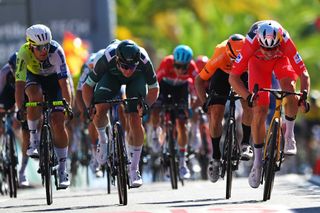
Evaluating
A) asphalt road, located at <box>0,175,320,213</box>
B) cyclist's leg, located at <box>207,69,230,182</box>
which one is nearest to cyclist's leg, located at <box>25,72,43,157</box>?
asphalt road, located at <box>0,175,320,213</box>

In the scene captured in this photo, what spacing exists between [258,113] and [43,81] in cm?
290

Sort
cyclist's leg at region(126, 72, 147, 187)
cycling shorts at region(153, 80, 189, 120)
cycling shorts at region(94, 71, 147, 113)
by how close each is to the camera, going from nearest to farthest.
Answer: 1. cyclist's leg at region(126, 72, 147, 187)
2. cycling shorts at region(94, 71, 147, 113)
3. cycling shorts at region(153, 80, 189, 120)

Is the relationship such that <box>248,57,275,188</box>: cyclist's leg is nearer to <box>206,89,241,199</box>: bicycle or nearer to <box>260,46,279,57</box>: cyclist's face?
<box>260,46,279,57</box>: cyclist's face

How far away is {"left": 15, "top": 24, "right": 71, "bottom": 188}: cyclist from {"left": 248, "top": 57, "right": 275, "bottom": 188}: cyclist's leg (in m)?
2.25

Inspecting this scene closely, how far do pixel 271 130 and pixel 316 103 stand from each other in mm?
17485

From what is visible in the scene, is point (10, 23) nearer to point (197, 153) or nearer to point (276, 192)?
point (197, 153)

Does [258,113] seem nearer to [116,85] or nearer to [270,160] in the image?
[270,160]

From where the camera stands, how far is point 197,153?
71.1 feet

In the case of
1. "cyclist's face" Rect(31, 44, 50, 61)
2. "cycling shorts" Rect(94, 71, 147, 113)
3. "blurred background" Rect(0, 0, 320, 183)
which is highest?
"blurred background" Rect(0, 0, 320, 183)

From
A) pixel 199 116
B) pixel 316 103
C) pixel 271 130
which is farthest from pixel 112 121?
pixel 316 103

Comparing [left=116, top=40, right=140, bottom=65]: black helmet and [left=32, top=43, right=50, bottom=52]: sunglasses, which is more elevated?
[left=32, top=43, right=50, bottom=52]: sunglasses

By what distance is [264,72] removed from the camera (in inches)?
591

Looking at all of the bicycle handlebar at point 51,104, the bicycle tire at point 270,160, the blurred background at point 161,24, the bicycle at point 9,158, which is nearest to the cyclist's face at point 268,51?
the bicycle tire at point 270,160

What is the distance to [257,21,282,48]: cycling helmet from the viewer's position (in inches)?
566
